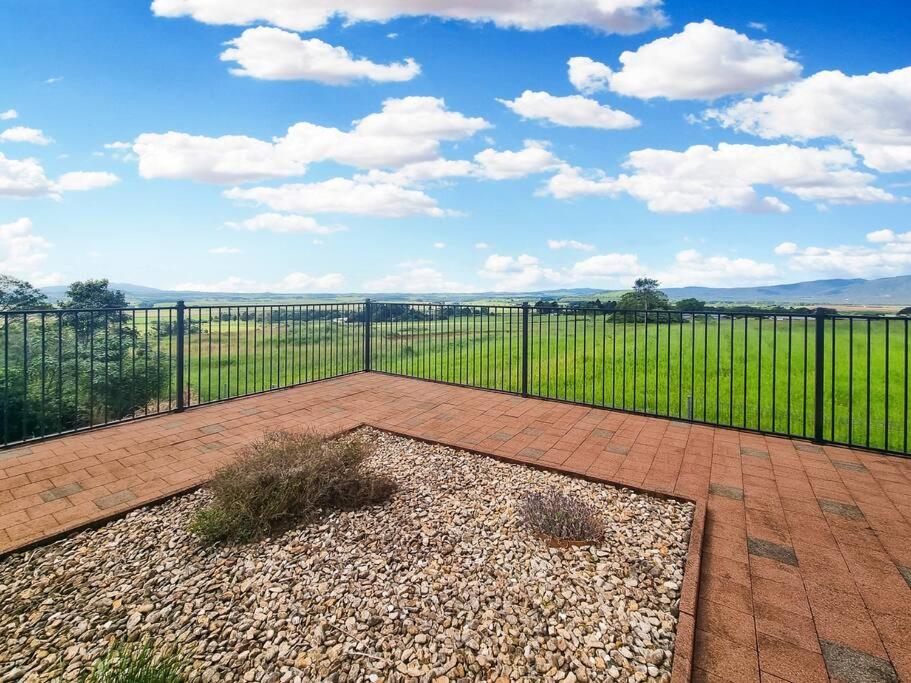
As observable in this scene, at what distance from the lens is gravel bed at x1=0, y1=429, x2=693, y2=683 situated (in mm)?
1577

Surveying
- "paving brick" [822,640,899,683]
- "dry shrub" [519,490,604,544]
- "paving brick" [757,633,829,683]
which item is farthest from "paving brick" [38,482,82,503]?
"paving brick" [822,640,899,683]

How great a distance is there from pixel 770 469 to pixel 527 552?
2.56 metres

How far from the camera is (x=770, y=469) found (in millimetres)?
3490

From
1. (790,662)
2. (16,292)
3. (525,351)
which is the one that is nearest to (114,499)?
(790,662)

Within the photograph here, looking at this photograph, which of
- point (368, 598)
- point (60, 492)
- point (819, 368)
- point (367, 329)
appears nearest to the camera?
point (368, 598)

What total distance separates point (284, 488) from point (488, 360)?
153 inches

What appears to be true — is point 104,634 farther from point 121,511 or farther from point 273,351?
point 273,351

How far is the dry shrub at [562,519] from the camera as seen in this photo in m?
2.40

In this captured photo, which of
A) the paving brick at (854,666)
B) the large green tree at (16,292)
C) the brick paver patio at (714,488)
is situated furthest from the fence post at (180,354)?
the large green tree at (16,292)

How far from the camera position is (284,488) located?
259cm

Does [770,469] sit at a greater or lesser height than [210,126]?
lesser

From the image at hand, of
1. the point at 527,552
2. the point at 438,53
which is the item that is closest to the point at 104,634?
the point at 527,552

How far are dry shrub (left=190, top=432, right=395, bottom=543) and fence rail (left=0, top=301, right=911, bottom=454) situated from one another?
2248 millimetres

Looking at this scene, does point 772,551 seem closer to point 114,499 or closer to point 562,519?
point 562,519
